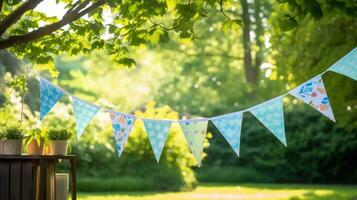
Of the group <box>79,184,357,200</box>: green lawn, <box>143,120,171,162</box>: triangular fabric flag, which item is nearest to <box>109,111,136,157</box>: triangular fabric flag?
<box>143,120,171,162</box>: triangular fabric flag

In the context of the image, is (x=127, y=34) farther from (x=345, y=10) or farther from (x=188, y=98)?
(x=188, y=98)

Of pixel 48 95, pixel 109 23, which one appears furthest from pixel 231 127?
pixel 48 95

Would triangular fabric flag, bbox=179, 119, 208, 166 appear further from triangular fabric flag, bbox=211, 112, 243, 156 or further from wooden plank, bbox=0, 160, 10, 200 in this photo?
wooden plank, bbox=0, 160, 10, 200

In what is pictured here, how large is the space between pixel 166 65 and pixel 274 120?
19.3 metres

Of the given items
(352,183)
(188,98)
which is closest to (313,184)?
(352,183)

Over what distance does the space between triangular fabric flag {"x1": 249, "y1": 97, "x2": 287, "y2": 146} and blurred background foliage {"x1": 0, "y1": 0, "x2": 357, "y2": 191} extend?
→ 830 mm

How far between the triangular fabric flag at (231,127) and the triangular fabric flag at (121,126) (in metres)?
0.94

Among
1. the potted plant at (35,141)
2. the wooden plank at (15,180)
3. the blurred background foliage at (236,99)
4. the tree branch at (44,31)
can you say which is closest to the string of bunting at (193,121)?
the potted plant at (35,141)

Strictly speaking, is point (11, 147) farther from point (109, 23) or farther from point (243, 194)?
point (243, 194)

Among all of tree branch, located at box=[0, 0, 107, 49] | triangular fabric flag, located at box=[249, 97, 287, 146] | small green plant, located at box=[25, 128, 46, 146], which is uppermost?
tree branch, located at box=[0, 0, 107, 49]

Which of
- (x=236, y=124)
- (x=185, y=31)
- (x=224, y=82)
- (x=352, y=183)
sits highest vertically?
(x=224, y=82)

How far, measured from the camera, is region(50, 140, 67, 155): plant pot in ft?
21.5

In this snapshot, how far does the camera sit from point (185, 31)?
6855 mm

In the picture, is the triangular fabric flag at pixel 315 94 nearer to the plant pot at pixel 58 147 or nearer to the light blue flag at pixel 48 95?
the plant pot at pixel 58 147
